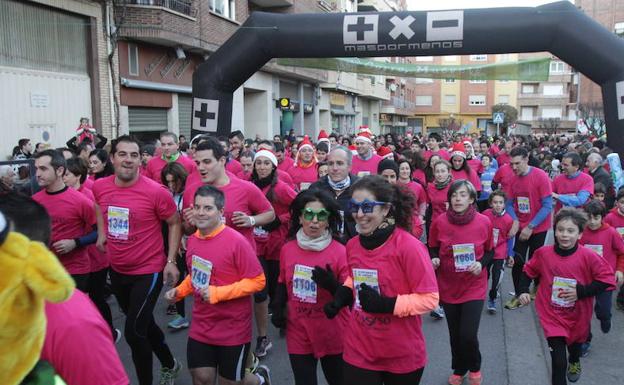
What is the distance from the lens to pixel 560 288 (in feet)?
14.4

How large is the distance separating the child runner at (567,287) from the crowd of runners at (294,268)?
10 millimetres

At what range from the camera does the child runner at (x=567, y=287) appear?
4316 millimetres

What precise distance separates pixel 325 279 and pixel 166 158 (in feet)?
14.0

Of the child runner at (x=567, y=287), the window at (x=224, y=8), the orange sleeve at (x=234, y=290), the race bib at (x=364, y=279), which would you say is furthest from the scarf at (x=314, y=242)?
the window at (x=224, y=8)

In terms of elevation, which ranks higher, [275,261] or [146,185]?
[146,185]

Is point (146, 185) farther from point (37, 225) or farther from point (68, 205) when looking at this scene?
point (37, 225)

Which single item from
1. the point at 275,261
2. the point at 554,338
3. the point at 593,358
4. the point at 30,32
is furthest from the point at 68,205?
the point at 30,32

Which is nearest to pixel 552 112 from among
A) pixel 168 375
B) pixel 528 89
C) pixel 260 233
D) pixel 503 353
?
pixel 528 89

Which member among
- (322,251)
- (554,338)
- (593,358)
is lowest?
(593,358)

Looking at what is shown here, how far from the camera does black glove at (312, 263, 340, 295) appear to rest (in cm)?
358

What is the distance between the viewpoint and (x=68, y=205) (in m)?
4.89

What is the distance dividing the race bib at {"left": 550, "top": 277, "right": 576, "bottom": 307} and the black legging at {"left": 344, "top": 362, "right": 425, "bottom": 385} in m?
1.70

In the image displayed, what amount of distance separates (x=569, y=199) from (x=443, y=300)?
140 inches

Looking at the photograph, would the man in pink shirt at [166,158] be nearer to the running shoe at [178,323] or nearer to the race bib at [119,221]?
the running shoe at [178,323]
